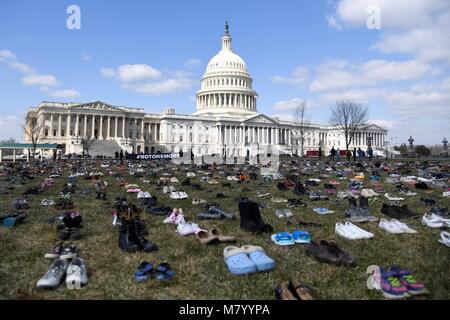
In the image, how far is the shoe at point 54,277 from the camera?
4965mm

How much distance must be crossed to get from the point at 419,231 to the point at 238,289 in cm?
580

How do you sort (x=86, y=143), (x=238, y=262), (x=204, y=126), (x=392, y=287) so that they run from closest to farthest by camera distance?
(x=392, y=287) < (x=238, y=262) < (x=86, y=143) < (x=204, y=126)

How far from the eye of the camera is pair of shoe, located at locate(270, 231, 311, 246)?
24.1ft

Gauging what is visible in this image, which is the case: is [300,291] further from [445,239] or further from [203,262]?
[445,239]

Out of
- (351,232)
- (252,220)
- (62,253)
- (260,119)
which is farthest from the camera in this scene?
(260,119)

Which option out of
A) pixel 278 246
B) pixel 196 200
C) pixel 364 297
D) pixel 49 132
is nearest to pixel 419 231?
pixel 278 246

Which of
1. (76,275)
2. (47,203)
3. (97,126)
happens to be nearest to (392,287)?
(76,275)

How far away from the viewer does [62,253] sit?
249 inches

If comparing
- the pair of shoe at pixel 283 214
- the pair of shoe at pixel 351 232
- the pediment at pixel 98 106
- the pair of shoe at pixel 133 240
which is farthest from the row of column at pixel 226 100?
the pair of shoe at pixel 133 240

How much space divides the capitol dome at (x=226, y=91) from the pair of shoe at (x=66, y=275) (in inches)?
4425

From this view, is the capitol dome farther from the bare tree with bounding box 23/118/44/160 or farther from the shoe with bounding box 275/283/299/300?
the shoe with bounding box 275/283/299/300

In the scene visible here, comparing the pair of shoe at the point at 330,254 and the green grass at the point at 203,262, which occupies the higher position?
the pair of shoe at the point at 330,254

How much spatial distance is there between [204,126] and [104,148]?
36369 mm

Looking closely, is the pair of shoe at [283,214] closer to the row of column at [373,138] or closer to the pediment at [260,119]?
the pediment at [260,119]
